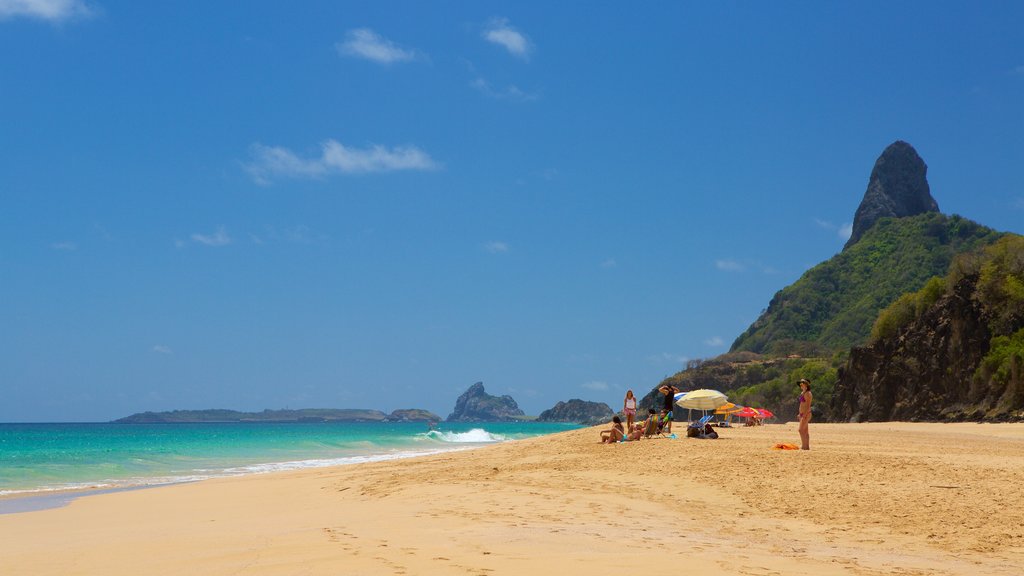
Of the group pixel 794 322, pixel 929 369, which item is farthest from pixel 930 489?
pixel 794 322

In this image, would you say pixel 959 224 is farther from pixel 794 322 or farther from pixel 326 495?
pixel 326 495

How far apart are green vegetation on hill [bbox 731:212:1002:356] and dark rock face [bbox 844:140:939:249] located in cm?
563

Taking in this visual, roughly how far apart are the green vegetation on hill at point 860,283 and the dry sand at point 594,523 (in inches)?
3802

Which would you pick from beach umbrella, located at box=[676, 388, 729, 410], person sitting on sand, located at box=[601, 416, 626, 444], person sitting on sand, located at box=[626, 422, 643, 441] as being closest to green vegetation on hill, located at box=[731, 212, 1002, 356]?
beach umbrella, located at box=[676, 388, 729, 410]

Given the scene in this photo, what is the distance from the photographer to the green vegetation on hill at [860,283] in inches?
4491

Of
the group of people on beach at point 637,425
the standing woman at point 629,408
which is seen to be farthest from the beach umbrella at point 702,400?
the standing woman at point 629,408

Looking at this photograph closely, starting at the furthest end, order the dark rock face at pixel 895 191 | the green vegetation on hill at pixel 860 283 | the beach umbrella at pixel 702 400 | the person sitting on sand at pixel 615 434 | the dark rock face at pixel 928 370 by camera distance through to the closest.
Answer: the dark rock face at pixel 895 191 < the green vegetation on hill at pixel 860 283 < the dark rock face at pixel 928 370 < the beach umbrella at pixel 702 400 < the person sitting on sand at pixel 615 434

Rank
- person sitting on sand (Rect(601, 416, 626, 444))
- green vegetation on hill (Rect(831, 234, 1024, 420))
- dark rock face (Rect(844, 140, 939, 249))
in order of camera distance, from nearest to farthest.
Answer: person sitting on sand (Rect(601, 416, 626, 444)) → green vegetation on hill (Rect(831, 234, 1024, 420)) → dark rock face (Rect(844, 140, 939, 249))

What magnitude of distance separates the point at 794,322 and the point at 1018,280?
3317 inches

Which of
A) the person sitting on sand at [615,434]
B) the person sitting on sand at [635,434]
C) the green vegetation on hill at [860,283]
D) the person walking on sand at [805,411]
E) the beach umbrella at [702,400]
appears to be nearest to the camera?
the person walking on sand at [805,411]

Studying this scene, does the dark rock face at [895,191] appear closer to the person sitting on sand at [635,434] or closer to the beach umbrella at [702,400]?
the beach umbrella at [702,400]

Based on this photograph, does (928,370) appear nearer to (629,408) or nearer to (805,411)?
(629,408)

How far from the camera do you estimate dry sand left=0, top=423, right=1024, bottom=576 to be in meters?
7.19

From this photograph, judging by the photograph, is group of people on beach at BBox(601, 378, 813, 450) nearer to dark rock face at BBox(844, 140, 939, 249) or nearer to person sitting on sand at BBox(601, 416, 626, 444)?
person sitting on sand at BBox(601, 416, 626, 444)
